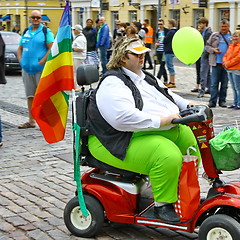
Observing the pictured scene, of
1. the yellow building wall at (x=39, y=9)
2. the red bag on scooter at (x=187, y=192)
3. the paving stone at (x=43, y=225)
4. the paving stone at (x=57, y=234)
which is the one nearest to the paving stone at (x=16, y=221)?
the paving stone at (x=43, y=225)

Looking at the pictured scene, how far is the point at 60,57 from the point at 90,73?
0.88 feet

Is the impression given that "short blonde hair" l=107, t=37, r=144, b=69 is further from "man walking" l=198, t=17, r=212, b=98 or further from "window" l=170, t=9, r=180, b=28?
"window" l=170, t=9, r=180, b=28

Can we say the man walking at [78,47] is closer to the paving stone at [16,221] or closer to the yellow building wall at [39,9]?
the paving stone at [16,221]

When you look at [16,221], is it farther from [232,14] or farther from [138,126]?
[232,14]

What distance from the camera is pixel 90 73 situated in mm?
4633

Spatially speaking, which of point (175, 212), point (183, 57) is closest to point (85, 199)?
point (175, 212)

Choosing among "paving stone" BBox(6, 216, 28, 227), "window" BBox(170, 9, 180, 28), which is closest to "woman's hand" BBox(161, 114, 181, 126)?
"paving stone" BBox(6, 216, 28, 227)

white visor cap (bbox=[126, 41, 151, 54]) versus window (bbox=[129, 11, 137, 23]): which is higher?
white visor cap (bbox=[126, 41, 151, 54])

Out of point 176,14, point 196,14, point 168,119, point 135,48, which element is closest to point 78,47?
point 135,48

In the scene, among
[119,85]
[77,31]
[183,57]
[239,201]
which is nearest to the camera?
[239,201]

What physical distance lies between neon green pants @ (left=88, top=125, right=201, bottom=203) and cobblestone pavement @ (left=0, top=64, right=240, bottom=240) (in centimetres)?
56

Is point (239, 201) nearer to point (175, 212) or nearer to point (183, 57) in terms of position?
point (175, 212)

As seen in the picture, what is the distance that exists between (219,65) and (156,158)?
25.0 feet

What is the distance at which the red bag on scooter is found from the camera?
4148mm
